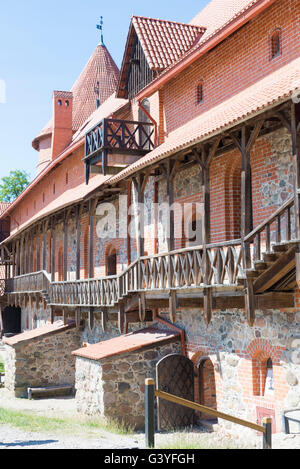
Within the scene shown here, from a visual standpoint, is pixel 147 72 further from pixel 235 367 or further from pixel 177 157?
pixel 235 367

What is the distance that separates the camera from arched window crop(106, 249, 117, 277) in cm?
1855

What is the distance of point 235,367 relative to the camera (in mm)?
11359

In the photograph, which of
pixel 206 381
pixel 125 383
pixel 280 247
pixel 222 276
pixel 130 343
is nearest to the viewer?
pixel 280 247

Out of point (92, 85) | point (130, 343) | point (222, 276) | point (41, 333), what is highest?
point (92, 85)

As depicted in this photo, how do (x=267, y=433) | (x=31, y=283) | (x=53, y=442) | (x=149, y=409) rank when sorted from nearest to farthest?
1. (x=149, y=409)
2. (x=267, y=433)
3. (x=53, y=442)
4. (x=31, y=283)

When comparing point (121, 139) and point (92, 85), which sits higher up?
point (92, 85)

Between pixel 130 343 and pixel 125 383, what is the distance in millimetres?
965

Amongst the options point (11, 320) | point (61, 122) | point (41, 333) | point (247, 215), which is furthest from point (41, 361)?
point (11, 320)

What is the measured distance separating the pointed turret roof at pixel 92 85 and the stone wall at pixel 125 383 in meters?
18.1

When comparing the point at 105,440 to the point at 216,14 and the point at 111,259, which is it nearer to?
the point at 111,259

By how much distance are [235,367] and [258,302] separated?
2161 millimetres

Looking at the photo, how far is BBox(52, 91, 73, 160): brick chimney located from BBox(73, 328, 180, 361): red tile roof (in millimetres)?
15661

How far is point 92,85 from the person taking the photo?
30766mm

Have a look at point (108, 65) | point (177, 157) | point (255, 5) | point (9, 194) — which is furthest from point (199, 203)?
point (9, 194)
